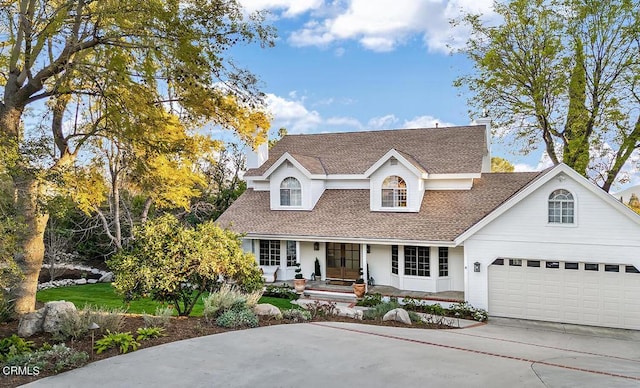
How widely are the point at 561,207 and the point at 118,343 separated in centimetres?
→ 1458

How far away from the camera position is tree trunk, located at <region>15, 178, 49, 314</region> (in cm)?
1095

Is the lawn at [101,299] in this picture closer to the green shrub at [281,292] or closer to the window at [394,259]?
the green shrub at [281,292]

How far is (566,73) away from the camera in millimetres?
22859

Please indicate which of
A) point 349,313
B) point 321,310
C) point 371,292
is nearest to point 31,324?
point 321,310

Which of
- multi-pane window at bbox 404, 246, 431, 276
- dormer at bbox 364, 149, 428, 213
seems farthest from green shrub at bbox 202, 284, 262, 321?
dormer at bbox 364, 149, 428, 213

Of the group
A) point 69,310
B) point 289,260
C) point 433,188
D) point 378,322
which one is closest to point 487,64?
point 433,188

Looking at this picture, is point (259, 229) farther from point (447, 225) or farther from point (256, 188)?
point (447, 225)

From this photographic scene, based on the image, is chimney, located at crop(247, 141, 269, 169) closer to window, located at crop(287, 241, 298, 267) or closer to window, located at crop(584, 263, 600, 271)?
window, located at crop(287, 241, 298, 267)

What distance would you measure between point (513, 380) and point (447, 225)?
11.2 m

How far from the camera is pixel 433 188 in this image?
21.3m

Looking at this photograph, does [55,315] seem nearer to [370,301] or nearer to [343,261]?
[370,301]

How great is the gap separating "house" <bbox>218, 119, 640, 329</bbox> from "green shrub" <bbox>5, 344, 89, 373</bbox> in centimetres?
1049

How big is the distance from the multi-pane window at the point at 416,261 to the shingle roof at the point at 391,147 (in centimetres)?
412

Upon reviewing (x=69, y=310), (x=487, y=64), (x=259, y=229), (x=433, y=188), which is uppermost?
(x=487, y=64)
